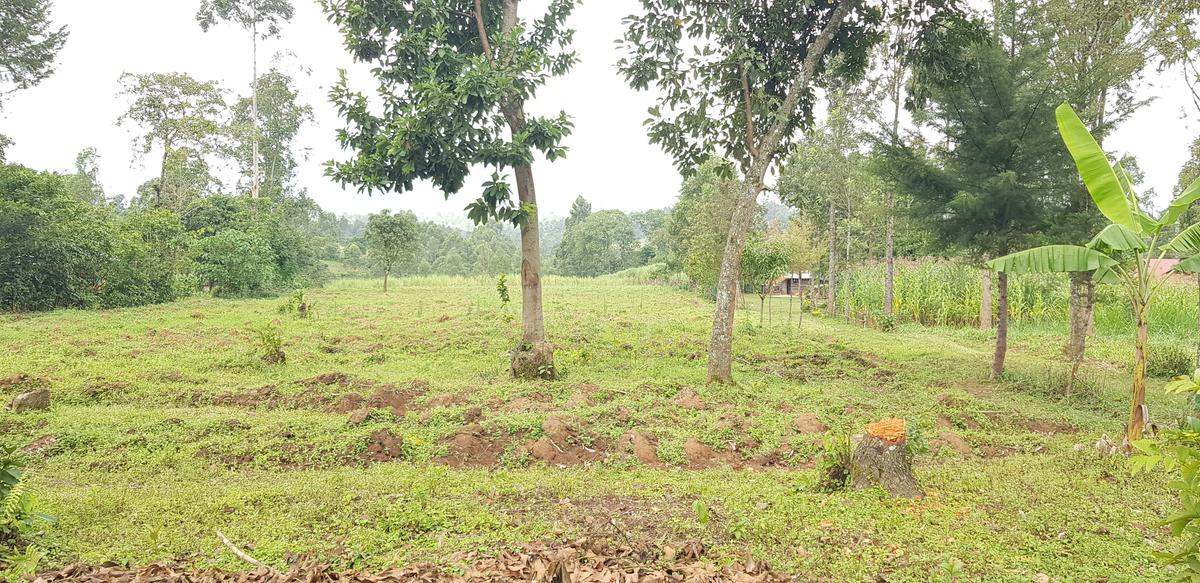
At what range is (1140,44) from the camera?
32.7ft

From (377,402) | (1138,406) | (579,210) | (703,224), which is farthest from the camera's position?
(579,210)

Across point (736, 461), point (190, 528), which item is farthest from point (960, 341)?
point (190, 528)

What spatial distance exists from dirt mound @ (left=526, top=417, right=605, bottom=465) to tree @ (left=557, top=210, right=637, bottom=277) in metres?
47.8

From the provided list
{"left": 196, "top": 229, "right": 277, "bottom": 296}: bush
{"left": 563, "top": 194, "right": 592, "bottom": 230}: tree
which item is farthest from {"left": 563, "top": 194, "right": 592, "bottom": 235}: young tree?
{"left": 196, "top": 229, "right": 277, "bottom": 296}: bush

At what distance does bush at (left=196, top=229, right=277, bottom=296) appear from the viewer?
22281 mm

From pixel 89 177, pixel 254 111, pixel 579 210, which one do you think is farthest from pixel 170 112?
pixel 579 210

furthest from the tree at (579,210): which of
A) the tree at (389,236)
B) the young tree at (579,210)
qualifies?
the tree at (389,236)

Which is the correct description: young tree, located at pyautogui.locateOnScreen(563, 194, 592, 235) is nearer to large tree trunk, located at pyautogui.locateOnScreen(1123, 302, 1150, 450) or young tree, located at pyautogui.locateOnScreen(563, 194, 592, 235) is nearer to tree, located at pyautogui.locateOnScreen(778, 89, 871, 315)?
tree, located at pyautogui.locateOnScreen(778, 89, 871, 315)

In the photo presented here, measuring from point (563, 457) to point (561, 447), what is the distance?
20 cm

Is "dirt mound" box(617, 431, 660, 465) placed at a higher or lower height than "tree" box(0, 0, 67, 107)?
lower

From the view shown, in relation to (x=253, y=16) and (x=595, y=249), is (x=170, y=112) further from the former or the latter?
(x=595, y=249)

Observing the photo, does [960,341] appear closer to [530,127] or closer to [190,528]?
[530,127]

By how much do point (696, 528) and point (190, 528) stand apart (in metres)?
3.17

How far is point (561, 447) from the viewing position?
605cm
